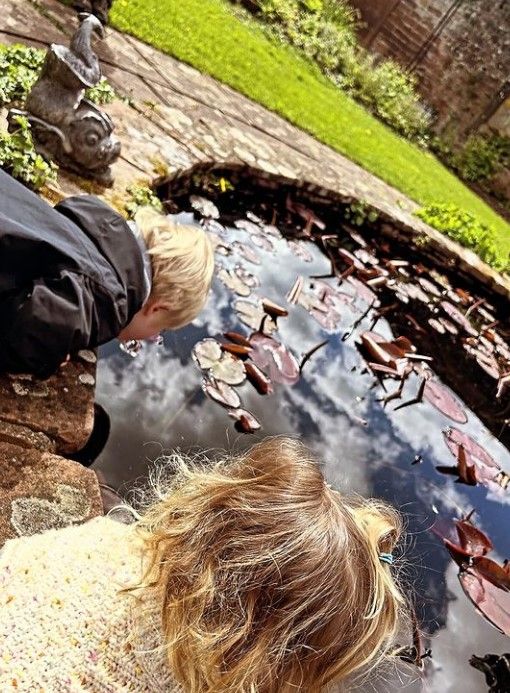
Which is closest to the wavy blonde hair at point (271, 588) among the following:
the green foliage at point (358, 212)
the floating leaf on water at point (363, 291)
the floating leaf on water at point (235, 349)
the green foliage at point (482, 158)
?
the floating leaf on water at point (235, 349)

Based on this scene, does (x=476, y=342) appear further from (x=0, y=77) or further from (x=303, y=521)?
(x=303, y=521)

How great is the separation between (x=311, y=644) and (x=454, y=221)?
19.8ft

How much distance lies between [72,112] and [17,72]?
570mm

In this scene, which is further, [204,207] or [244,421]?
[204,207]

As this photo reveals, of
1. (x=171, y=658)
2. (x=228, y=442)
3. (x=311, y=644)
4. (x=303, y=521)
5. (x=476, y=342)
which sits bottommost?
(x=228, y=442)

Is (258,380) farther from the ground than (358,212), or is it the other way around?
(358,212)

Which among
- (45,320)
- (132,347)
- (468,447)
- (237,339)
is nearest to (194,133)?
(237,339)

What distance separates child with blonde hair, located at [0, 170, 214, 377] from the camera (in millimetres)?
1706

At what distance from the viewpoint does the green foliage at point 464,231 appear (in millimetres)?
6262

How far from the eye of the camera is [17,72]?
3.04 m

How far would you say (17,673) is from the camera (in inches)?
37.5

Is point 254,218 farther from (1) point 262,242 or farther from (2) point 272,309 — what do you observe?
(2) point 272,309

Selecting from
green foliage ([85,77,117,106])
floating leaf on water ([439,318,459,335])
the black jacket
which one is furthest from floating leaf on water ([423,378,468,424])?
green foliage ([85,77,117,106])

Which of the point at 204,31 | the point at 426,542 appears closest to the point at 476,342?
the point at 426,542
